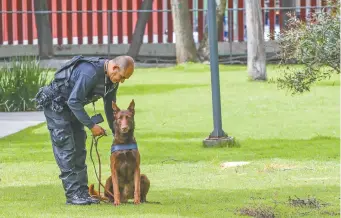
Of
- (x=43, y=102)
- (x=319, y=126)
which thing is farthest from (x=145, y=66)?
(x=43, y=102)

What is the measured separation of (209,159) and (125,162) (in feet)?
16.1

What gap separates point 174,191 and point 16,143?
19.7 feet

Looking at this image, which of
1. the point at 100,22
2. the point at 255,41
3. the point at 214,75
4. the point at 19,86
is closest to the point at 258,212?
the point at 214,75

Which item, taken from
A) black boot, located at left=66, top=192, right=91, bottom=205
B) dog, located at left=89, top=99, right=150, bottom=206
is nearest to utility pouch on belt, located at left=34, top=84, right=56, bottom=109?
dog, located at left=89, top=99, right=150, bottom=206

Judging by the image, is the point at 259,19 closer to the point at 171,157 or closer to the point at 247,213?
the point at 171,157

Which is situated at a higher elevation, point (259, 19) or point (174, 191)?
point (259, 19)

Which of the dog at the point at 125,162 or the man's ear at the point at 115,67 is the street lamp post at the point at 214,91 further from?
the man's ear at the point at 115,67

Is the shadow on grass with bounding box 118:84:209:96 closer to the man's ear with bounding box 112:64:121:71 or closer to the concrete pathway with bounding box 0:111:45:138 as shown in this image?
the concrete pathway with bounding box 0:111:45:138

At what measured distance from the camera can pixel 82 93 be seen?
1138cm

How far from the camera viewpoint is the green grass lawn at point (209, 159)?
11.8m

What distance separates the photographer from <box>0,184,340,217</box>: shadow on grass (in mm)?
11336

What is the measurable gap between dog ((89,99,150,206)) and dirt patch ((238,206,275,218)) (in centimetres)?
101

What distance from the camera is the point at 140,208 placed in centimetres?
1148

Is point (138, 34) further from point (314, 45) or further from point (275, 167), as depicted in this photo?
point (314, 45)
